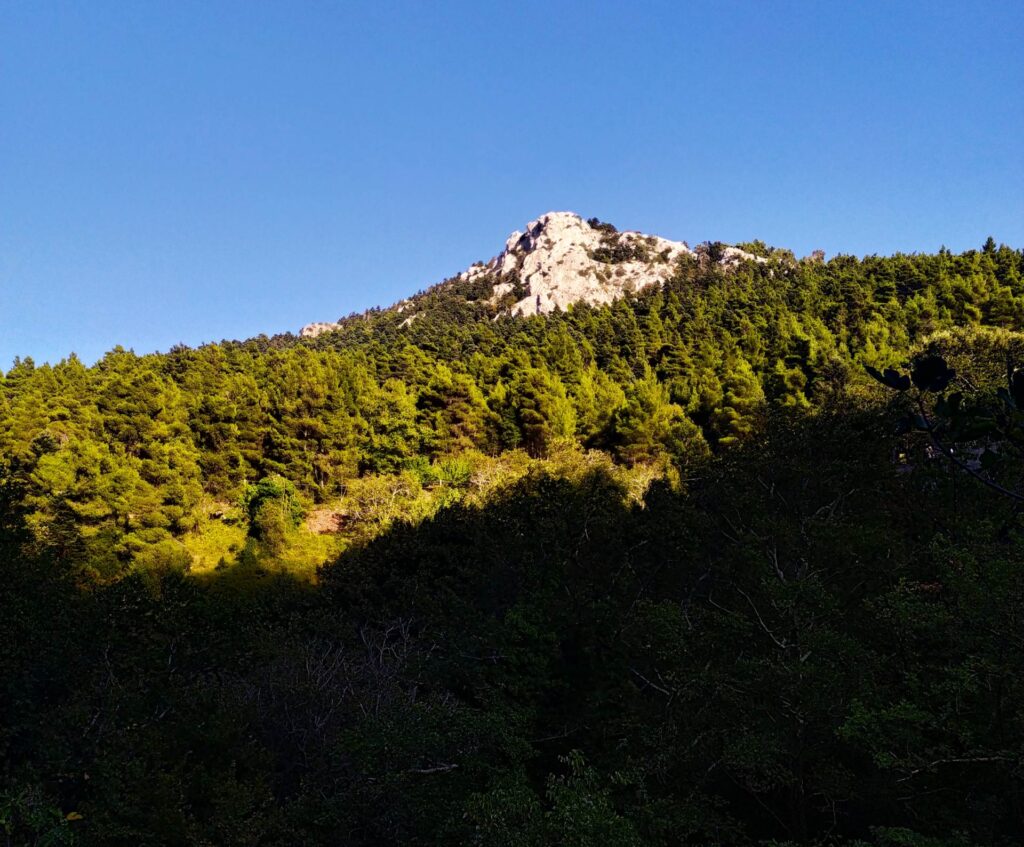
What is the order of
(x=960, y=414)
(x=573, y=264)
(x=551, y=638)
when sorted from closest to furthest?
(x=960, y=414), (x=551, y=638), (x=573, y=264)

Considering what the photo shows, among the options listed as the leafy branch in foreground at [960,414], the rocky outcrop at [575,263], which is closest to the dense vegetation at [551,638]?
the leafy branch in foreground at [960,414]

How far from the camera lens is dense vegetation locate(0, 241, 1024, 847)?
25.7ft

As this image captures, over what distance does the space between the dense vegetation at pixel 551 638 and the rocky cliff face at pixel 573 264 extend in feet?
198

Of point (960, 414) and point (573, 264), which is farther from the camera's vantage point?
point (573, 264)

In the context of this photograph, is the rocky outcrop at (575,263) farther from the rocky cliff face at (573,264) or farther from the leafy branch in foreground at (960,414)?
the leafy branch in foreground at (960,414)

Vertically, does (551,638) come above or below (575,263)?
below

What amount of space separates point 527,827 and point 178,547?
31.6 m

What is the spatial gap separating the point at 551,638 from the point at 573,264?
96.7 metres

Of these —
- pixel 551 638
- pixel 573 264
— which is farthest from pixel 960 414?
pixel 573 264

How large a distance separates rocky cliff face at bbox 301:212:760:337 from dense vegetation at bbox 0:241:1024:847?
60.2 m

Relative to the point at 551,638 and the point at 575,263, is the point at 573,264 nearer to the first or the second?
the point at 575,263

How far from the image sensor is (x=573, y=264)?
105 metres

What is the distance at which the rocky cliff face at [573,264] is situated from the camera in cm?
9756

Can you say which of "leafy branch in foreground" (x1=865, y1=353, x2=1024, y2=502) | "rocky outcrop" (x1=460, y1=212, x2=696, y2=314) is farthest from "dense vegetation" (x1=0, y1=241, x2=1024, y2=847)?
"rocky outcrop" (x1=460, y1=212, x2=696, y2=314)
